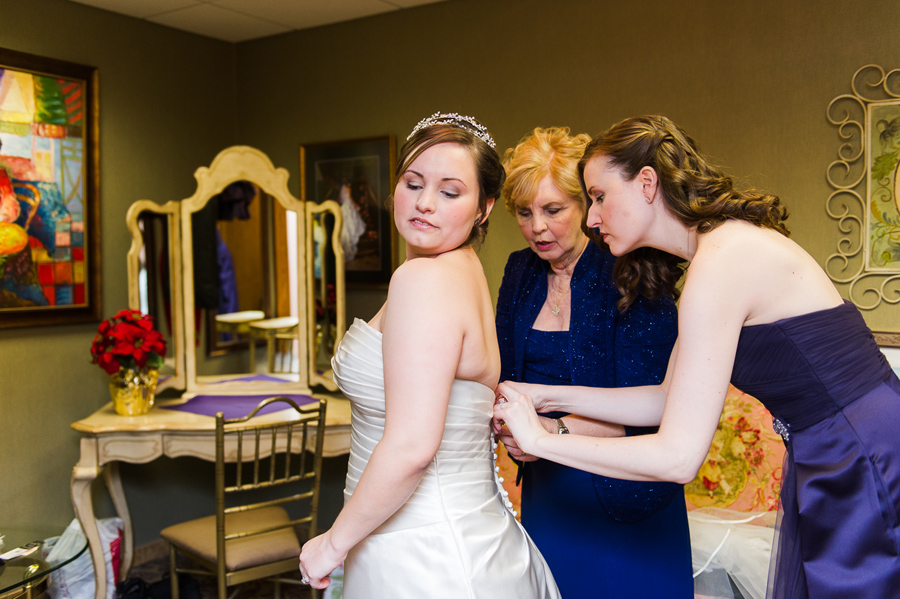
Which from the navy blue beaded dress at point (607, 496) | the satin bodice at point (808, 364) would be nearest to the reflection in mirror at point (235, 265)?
the navy blue beaded dress at point (607, 496)

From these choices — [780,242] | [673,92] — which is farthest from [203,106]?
[780,242]

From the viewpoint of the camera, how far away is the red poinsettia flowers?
3174 millimetres

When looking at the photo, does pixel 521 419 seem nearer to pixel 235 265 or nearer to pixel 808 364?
pixel 808 364

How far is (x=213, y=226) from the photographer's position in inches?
140

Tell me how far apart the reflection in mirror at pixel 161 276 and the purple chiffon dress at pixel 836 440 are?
2820 mm

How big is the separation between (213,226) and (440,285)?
2.64 meters

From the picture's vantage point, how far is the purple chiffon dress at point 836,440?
1.25 meters

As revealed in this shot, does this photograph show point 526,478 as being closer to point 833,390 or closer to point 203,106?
point 833,390

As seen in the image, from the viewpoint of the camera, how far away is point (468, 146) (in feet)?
4.30

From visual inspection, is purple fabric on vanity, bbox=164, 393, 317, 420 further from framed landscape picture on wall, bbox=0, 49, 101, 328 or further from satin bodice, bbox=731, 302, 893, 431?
satin bodice, bbox=731, 302, 893, 431

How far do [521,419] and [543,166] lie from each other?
29.7 inches

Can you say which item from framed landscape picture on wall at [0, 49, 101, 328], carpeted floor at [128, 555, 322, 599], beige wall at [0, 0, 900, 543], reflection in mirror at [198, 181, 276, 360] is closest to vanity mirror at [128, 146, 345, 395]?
reflection in mirror at [198, 181, 276, 360]

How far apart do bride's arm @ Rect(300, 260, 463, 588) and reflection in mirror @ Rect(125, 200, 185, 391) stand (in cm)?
255

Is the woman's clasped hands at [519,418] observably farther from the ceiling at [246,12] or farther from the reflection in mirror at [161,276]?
the ceiling at [246,12]
